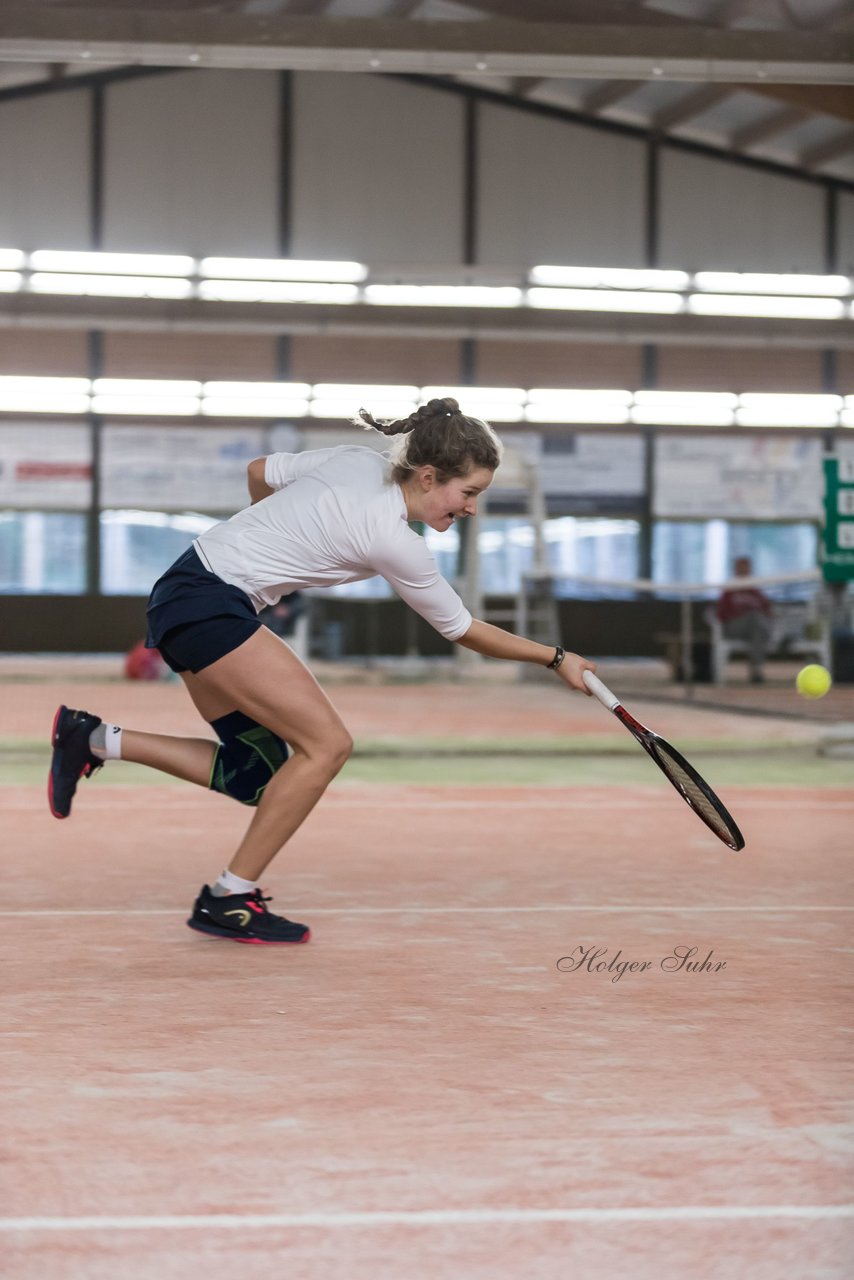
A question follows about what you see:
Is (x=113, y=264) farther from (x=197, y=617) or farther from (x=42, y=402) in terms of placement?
(x=197, y=617)

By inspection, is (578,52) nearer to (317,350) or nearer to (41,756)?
(41,756)

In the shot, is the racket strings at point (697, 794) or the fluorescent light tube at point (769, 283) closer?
the racket strings at point (697, 794)

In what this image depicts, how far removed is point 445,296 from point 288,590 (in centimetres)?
1547

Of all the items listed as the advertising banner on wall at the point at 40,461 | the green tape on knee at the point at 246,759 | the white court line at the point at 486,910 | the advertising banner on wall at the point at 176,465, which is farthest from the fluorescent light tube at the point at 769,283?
the green tape on knee at the point at 246,759

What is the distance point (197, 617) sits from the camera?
335 centimetres

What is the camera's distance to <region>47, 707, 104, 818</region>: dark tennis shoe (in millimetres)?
3684

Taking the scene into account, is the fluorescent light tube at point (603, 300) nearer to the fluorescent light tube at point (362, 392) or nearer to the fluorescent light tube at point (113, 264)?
the fluorescent light tube at point (362, 392)

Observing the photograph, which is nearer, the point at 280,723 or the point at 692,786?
the point at 280,723

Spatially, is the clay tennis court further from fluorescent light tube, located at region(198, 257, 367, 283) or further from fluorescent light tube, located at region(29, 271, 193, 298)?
fluorescent light tube, located at region(198, 257, 367, 283)

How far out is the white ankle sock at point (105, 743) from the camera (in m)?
3.69

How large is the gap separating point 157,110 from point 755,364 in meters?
9.44

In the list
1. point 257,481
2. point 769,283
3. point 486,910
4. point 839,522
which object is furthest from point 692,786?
point 769,283

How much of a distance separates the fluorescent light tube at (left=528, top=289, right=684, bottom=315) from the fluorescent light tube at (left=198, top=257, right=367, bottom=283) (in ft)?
7.59

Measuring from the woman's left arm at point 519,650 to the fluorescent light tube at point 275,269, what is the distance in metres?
14.9
